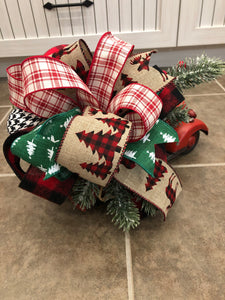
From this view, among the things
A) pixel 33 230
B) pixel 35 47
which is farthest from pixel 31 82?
pixel 35 47

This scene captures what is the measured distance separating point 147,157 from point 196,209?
6.4 inches

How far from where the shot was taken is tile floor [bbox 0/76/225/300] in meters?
0.33

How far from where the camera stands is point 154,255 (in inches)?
14.3

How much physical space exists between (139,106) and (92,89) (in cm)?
9

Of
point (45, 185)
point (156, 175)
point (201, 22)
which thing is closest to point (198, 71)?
point (156, 175)

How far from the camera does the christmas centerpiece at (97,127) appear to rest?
30cm

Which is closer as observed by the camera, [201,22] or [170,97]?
[170,97]

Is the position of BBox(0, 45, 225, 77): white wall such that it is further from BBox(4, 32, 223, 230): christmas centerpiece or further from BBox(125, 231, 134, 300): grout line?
BBox(125, 231, 134, 300): grout line

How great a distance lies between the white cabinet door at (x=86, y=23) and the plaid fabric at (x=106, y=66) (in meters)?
0.57

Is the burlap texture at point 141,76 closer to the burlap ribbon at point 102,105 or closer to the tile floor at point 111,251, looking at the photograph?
the burlap ribbon at point 102,105

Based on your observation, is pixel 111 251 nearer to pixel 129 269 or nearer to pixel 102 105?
pixel 129 269

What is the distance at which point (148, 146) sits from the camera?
1.11ft

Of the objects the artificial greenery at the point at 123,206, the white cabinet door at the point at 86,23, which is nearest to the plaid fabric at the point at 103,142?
the artificial greenery at the point at 123,206

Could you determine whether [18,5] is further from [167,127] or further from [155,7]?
[167,127]
